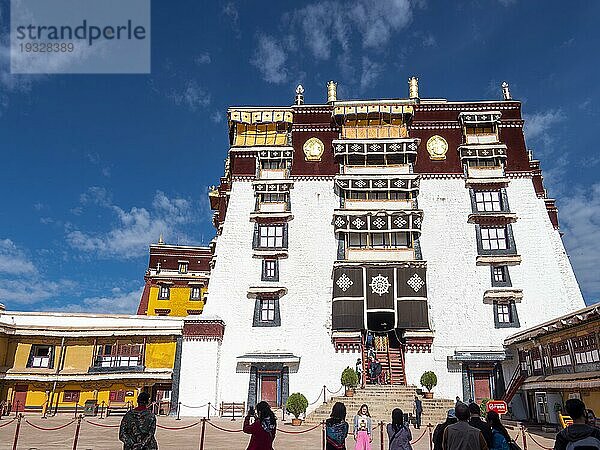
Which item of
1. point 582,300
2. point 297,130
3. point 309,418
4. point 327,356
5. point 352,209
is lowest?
point 309,418

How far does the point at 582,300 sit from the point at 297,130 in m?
21.9

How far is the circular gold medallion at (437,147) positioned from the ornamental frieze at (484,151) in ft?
4.32

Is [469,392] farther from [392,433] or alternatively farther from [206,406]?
[392,433]

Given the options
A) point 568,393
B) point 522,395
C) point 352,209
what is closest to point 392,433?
point 568,393

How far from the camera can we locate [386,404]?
85.9 ft

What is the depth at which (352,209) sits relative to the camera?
34.8 meters

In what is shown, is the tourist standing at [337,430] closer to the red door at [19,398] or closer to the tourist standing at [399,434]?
the tourist standing at [399,434]

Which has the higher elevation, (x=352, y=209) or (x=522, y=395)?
(x=352, y=209)

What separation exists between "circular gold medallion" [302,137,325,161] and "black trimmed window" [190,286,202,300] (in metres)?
21.1

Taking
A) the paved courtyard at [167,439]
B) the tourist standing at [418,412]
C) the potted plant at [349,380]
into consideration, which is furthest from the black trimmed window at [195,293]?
the tourist standing at [418,412]

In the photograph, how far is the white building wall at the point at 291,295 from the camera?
30938 millimetres

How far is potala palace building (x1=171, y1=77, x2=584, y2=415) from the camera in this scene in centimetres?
3089

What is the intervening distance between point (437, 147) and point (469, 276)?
9.58m

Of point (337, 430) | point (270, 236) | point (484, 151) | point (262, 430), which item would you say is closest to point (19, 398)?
point (270, 236)
